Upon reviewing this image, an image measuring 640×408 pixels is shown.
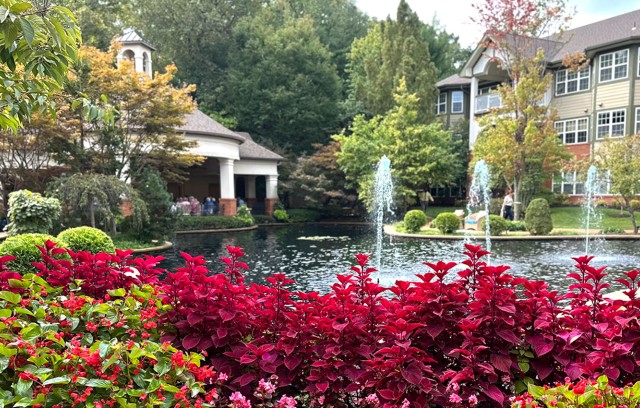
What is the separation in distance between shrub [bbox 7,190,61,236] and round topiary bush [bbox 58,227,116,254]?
2.29m

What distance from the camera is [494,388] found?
2.56 m

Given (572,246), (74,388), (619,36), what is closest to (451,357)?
(74,388)

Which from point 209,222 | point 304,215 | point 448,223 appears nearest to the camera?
point 448,223

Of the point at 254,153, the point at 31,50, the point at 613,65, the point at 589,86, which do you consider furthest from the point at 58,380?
the point at 589,86

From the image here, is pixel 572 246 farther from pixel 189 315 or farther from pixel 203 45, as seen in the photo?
pixel 203 45

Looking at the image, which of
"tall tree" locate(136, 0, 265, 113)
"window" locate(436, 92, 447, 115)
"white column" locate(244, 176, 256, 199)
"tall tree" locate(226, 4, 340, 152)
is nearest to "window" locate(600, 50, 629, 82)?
"window" locate(436, 92, 447, 115)

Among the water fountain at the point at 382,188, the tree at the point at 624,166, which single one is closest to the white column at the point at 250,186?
the water fountain at the point at 382,188

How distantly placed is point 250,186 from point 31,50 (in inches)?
1356

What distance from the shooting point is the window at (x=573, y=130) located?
2806 centimetres

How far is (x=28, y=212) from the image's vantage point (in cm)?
1176

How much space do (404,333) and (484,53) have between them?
95.8 ft

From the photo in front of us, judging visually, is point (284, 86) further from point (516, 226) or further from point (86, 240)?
point (86, 240)

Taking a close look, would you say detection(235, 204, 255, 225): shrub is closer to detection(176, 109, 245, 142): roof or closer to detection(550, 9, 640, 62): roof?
detection(176, 109, 245, 142): roof

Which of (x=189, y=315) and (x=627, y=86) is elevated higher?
(x=627, y=86)
